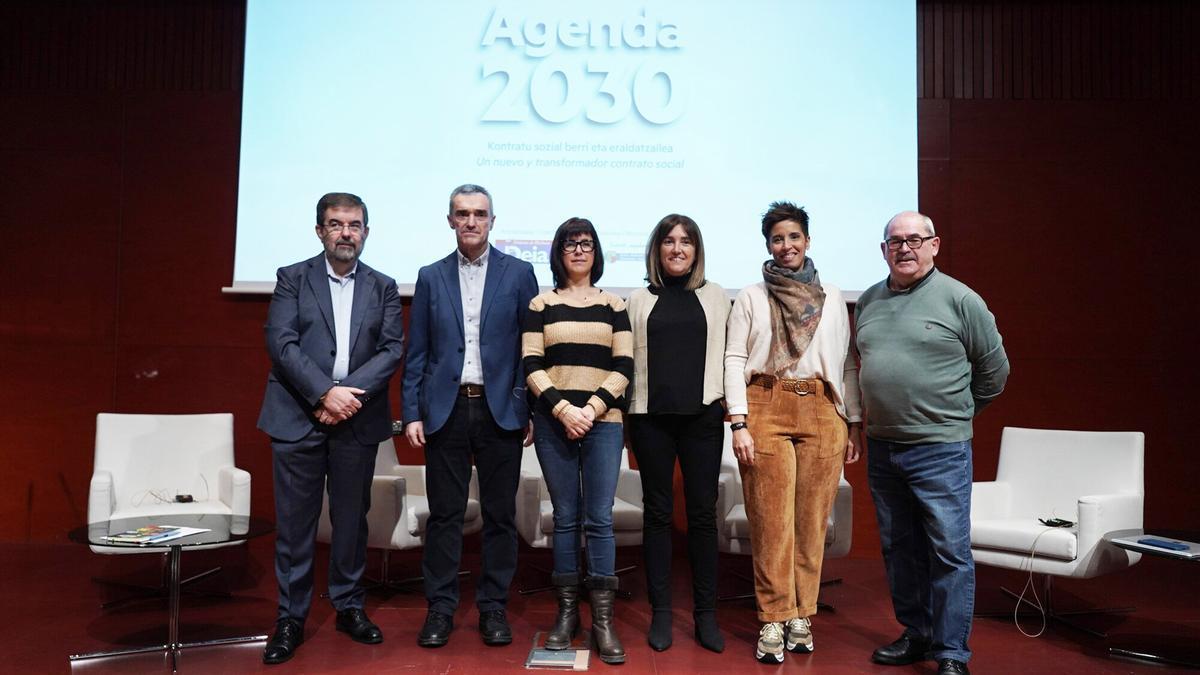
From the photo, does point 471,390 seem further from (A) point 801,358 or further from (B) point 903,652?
(B) point 903,652

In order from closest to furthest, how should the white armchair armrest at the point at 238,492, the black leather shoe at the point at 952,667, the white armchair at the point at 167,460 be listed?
the black leather shoe at the point at 952,667 < the white armchair armrest at the point at 238,492 < the white armchair at the point at 167,460

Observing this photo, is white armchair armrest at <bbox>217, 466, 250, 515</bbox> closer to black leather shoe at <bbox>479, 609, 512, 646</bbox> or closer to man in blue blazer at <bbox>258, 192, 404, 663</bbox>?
man in blue blazer at <bbox>258, 192, 404, 663</bbox>

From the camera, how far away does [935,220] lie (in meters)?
4.85

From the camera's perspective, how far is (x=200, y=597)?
12.6ft

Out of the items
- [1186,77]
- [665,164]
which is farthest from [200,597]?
[1186,77]

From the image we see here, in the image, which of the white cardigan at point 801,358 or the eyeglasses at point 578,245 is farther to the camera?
the eyeglasses at point 578,245

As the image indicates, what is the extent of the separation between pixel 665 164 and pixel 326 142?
185 cm

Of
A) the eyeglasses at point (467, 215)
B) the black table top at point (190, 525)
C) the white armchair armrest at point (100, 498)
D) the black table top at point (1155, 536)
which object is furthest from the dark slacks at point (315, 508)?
the black table top at point (1155, 536)

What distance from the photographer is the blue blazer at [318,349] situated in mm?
3004

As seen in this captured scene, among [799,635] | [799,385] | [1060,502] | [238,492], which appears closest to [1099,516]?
[1060,502]

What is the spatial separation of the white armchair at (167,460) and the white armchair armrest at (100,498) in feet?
0.31

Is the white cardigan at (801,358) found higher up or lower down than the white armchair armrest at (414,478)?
higher up

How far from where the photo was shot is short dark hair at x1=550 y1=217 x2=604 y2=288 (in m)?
3.04

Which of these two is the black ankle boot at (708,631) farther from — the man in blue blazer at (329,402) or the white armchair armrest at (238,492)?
the white armchair armrest at (238,492)
